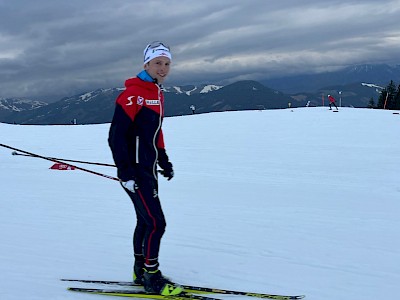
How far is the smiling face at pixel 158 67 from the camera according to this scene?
3.88 m

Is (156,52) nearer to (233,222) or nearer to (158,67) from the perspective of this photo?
(158,67)

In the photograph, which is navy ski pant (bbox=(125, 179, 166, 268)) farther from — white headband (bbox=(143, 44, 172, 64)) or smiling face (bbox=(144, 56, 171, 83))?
white headband (bbox=(143, 44, 172, 64))

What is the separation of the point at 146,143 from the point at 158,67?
0.68m

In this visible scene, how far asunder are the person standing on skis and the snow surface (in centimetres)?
64

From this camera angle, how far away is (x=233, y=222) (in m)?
6.71

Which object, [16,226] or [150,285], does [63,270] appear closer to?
[150,285]

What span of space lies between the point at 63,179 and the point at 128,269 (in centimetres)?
602

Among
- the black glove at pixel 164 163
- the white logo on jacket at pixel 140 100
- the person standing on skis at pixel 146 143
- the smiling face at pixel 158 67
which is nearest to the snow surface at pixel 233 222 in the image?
the person standing on skis at pixel 146 143

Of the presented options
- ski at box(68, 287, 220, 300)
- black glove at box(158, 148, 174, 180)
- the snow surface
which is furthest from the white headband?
the snow surface

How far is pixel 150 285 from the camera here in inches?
163

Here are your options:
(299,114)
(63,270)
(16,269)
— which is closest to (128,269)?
(63,270)

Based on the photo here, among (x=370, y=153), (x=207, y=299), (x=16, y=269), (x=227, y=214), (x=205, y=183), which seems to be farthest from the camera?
(x=370, y=153)

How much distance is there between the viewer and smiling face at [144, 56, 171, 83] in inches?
153

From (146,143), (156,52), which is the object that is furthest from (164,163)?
(156,52)
